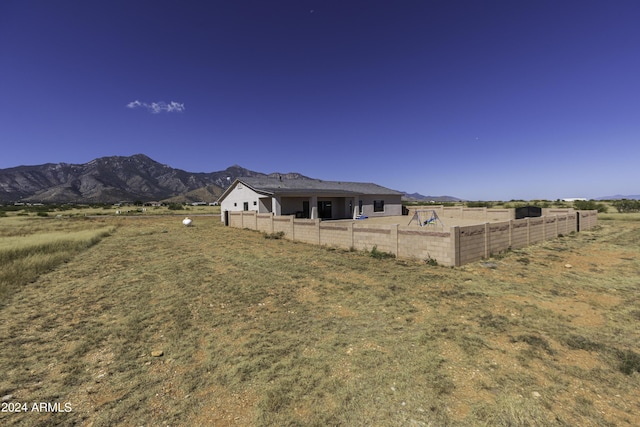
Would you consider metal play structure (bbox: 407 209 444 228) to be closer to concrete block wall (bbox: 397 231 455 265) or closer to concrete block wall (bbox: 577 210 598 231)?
concrete block wall (bbox: 397 231 455 265)

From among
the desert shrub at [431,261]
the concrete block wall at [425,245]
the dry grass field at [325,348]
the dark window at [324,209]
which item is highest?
the dark window at [324,209]

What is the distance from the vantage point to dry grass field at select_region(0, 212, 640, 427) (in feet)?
10.9

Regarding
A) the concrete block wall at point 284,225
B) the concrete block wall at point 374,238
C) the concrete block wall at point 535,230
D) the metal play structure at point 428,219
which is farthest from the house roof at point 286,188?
the concrete block wall at point 535,230

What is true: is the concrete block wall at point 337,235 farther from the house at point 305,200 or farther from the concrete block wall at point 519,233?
the house at point 305,200

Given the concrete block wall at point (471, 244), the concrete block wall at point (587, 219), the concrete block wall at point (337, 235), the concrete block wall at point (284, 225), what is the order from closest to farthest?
the concrete block wall at point (471, 244) < the concrete block wall at point (337, 235) < the concrete block wall at point (284, 225) < the concrete block wall at point (587, 219)

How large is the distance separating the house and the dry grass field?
16.5m

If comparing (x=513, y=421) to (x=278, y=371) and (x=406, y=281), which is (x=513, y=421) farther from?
(x=406, y=281)

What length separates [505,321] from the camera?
5.70 m

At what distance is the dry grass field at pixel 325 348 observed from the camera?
3.31 meters

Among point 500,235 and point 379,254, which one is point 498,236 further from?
point 379,254

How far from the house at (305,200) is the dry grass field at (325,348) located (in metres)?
16.5

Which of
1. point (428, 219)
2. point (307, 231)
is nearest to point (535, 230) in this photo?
point (307, 231)

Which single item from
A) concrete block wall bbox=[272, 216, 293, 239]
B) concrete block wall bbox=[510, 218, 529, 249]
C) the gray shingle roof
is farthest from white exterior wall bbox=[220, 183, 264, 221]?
concrete block wall bbox=[510, 218, 529, 249]

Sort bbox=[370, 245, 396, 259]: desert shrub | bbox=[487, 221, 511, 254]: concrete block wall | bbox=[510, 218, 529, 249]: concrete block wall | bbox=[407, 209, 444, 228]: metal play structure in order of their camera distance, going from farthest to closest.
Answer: bbox=[407, 209, 444, 228]: metal play structure → bbox=[510, 218, 529, 249]: concrete block wall → bbox=[370, 245, 396, 259]: desert shrub → bbox=[487, 221, 511, 254]: concrete block wall
